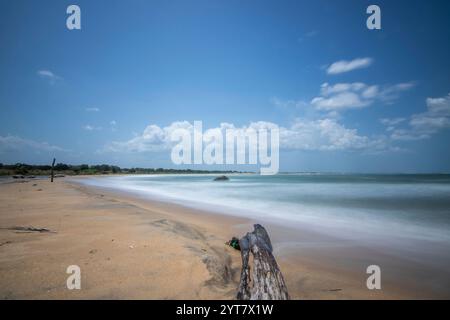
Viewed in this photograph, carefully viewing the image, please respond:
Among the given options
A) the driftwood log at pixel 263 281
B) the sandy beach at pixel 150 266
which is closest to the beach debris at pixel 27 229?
the sandy beach at pixel 150 266

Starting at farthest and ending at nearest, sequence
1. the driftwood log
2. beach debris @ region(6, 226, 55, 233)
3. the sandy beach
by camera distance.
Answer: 1. beach debris @ region(6, 226, 55, 233)
2. the sandy beach
3. the driftwood log

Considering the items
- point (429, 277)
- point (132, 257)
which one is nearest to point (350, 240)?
point (429, 277)

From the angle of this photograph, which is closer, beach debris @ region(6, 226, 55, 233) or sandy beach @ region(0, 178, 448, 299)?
sandy beach @ region(0, 178, 448, 299)

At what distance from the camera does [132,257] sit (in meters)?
3.99

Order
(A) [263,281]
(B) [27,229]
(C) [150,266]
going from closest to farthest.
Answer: (A) [263,281]
(C) [150,266]
(B) [27,229]

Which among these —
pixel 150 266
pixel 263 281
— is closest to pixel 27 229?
pixel 150 266

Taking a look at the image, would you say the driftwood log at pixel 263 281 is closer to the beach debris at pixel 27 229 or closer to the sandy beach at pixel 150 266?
the sandy beach at pixel 150 266

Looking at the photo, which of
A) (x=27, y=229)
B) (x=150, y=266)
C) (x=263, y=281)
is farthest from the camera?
(x=27, y=229)

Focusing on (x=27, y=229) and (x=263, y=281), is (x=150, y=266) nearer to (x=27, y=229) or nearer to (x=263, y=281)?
(x=263, y=281)

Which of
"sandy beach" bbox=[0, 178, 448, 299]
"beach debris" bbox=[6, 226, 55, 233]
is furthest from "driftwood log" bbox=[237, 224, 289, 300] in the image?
"beach debris" bbox=[6, 226, 55, 233]

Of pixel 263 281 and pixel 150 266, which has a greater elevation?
pixel 263 281

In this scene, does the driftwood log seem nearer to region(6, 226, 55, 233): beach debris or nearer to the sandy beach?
the sandy beach

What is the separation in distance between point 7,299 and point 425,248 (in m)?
8.09
